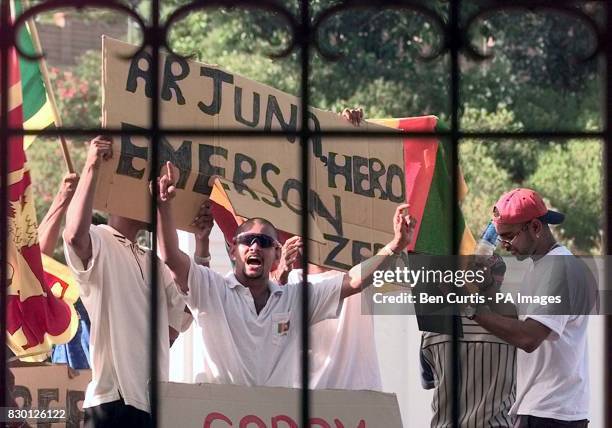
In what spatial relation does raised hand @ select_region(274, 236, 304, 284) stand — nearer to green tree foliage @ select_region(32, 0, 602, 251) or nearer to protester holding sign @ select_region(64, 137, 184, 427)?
protester holding sign @ select_region(64, 137, 184, 427)

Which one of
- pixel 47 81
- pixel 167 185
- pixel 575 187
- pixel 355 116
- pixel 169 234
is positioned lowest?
pixel 169 234

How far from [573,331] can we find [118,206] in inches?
52.2

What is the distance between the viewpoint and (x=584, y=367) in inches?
167

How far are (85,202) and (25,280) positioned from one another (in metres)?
0.46

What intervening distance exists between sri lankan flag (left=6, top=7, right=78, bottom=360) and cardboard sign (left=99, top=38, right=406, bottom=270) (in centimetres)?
26

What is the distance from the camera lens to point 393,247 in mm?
3957

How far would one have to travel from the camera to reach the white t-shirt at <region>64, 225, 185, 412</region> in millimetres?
4066

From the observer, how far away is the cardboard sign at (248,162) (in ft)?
12.5

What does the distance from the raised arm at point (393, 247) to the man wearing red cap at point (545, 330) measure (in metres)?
0.39

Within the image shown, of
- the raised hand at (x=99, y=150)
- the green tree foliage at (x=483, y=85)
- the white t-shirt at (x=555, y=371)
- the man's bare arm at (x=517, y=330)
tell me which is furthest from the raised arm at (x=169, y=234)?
the green tree foliage at (x=483, y=85)

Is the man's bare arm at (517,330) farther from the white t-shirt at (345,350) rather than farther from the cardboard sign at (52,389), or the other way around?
the cardboard sign at (52,389)

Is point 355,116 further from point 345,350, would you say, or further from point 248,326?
point 345,350

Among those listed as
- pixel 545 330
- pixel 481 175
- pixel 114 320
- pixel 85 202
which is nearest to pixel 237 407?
pixel 114 320

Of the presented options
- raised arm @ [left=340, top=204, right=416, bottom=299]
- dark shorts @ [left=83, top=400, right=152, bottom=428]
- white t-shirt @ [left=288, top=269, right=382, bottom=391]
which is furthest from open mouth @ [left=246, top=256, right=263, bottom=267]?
dark shorts @ [left=83, top=400, right=152, bottom=428]
